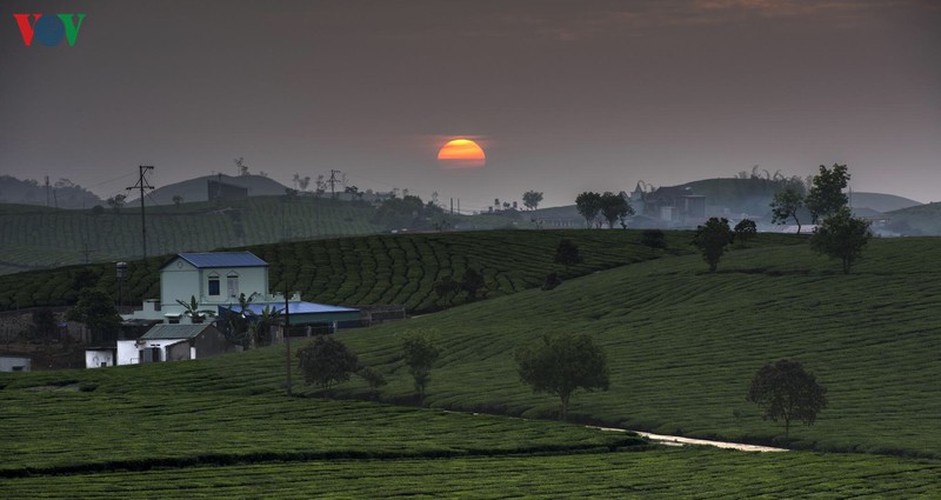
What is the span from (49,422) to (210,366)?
37.6 metres

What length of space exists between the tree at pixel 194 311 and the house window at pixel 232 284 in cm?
505

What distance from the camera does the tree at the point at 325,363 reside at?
5487 inches

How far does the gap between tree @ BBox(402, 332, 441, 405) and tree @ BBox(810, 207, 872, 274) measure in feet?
215

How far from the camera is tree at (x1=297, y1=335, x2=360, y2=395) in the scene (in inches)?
5487

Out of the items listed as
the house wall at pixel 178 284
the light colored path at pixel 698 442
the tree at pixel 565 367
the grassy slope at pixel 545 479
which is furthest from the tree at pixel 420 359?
the house wall at pixel 178 284

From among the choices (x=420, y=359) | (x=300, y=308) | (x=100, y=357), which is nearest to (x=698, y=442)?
(x=420, y=359)

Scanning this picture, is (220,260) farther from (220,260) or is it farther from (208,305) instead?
→ (208,305)

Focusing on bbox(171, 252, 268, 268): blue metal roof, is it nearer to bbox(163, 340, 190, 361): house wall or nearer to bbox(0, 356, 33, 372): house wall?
bbox(163, 340, 190, 361): house wall

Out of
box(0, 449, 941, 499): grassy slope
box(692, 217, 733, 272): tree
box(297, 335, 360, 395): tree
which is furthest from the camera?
box(692, 217, 733, 272): tree

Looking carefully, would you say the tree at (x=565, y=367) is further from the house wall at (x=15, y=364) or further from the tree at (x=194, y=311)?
the house wall at (x=15, y=364)

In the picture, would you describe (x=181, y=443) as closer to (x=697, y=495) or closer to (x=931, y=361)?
(x=697, y=495)

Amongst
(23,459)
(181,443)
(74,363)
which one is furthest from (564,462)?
(74,363)

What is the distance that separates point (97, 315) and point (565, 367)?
8043 cm

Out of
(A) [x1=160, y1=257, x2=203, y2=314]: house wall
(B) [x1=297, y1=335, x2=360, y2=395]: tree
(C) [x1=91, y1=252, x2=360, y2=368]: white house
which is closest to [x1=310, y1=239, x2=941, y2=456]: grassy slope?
(B) [x1=297, y1=335, x2=360, y2=395]: tree
